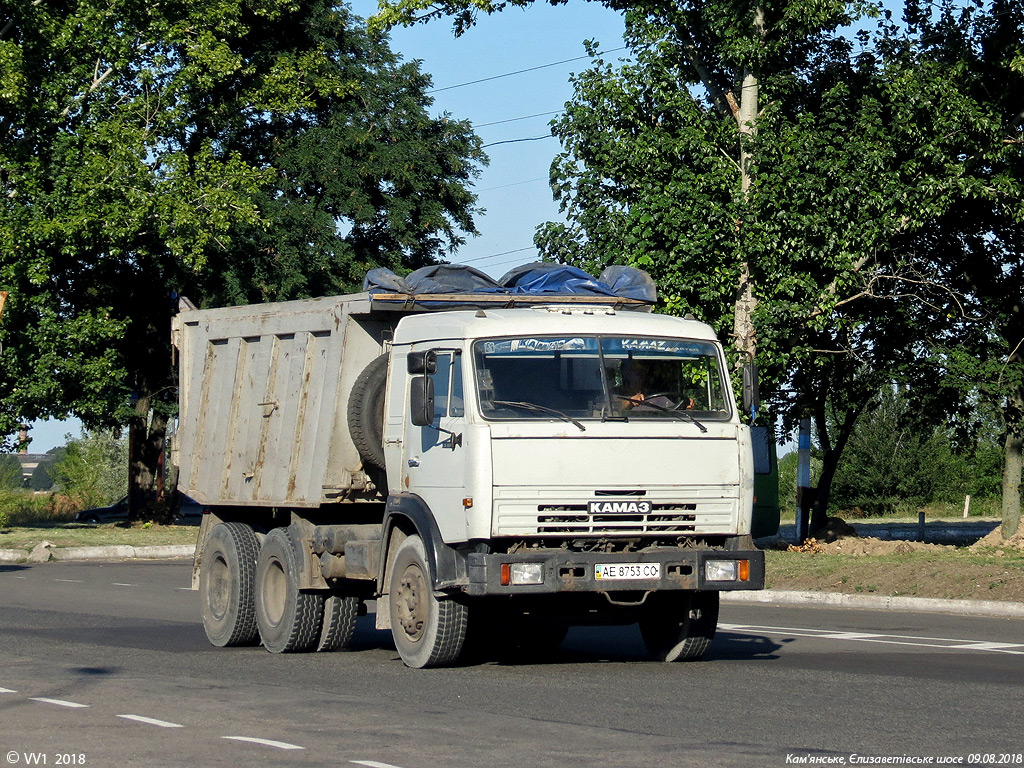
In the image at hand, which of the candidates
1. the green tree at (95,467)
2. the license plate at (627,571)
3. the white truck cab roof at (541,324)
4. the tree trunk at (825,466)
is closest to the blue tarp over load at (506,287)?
the white truck cab roof at (541,324)

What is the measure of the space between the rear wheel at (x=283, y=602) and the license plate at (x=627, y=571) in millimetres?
3387

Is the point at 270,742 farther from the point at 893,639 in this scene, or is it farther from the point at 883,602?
the point at 883,602

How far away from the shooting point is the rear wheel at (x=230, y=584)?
14055mm

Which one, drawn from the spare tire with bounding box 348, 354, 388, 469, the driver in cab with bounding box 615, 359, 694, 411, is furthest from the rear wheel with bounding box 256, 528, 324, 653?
the driver in cab with bounding box 615, 359, 694, 411

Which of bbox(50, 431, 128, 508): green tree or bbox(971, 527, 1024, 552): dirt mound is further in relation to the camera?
bbox(50, 431, 128, 508): green tree

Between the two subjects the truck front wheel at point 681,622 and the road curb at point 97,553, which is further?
the road curb at point 97,553

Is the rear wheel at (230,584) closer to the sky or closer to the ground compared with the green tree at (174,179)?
closer to the ground

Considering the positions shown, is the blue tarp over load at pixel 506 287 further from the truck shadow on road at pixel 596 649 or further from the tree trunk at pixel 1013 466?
the tree trunk at pixel 1013 466

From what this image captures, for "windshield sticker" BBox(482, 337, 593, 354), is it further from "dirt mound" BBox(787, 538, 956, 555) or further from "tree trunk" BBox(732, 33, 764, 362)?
"dirt mound" BBox(787, 538, 956, 555)

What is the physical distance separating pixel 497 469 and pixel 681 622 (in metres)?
2.45

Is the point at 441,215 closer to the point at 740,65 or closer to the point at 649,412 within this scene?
the point at 740,65

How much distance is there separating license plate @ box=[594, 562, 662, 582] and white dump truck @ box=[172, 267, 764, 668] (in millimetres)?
13

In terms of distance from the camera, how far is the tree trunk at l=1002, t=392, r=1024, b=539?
88.9ft

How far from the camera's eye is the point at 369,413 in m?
12.3
